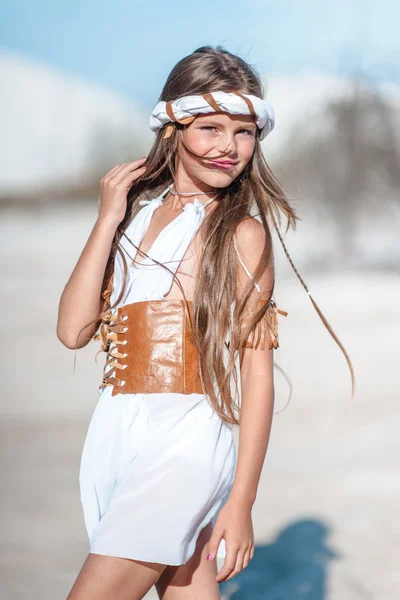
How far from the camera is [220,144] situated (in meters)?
2.46

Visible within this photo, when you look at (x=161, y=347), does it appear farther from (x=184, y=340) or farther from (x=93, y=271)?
(x=93, y=271)

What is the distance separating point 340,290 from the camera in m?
9.85

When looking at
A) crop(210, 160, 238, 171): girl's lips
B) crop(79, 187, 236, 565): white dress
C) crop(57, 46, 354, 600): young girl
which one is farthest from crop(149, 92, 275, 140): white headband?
crop(79, 187, 236, 565): white dress

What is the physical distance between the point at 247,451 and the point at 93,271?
583 mm

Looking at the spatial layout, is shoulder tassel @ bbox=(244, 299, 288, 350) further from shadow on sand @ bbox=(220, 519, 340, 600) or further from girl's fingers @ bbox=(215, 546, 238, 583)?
shadow on sand @ bbox=(220, 519, 340, 600)

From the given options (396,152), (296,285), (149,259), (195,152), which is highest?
(195,152)

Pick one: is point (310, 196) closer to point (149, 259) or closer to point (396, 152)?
point (396, 152)

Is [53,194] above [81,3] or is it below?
below

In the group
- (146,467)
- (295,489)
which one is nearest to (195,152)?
(146,467)

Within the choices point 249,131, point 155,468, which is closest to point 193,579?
point 155,468

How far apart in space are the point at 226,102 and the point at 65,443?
403cm

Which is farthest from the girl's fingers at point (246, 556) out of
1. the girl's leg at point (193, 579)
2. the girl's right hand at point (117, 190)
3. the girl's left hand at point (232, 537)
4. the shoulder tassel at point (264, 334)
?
the girl's right hand at point (117, 190)

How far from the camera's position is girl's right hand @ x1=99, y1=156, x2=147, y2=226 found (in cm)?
253

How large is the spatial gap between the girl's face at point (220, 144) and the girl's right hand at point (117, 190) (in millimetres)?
183
